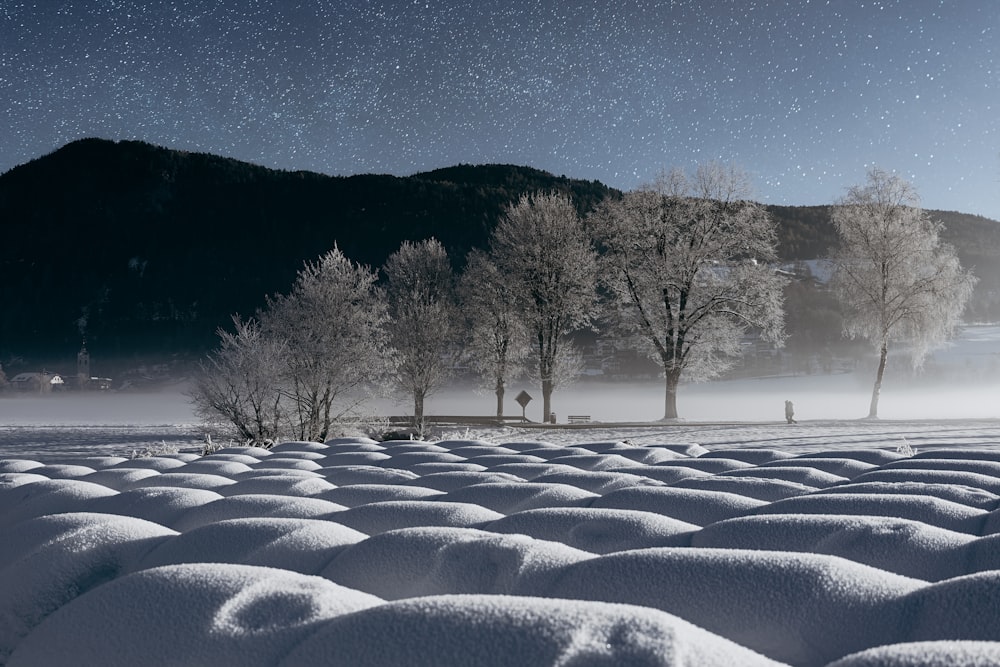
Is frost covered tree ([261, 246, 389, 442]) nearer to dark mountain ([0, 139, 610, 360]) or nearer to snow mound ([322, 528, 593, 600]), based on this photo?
snow mound ([322, 528, 593, 600])

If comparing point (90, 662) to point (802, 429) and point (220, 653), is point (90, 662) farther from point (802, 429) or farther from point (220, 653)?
point (802, 429)

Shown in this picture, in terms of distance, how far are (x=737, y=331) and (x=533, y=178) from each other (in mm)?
103225

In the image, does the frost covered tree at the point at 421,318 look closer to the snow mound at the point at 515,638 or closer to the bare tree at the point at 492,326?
the bare tree at the point at 492,326

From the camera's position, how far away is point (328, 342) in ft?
102

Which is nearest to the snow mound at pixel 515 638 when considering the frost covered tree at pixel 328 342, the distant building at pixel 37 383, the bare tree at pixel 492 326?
the frost covered tree at pixel 328 342

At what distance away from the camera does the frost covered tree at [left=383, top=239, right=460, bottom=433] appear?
1478 inches

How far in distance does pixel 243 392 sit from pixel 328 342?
7955 mm

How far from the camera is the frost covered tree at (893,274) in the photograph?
35.0 metres

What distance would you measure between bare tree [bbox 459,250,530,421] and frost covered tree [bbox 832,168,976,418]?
1513 cm

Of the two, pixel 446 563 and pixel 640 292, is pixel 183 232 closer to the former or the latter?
pixel 640 292

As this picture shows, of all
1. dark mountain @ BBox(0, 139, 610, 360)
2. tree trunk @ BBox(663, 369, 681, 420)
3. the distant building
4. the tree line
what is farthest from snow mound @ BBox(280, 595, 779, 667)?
dark mountain @ BBox(0, 139, 610, 360)

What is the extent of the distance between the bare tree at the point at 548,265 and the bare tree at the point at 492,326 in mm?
1188

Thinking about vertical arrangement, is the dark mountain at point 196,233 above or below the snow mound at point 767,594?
above

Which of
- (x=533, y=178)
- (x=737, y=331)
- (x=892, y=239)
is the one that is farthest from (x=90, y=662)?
(x=533, y=178)
